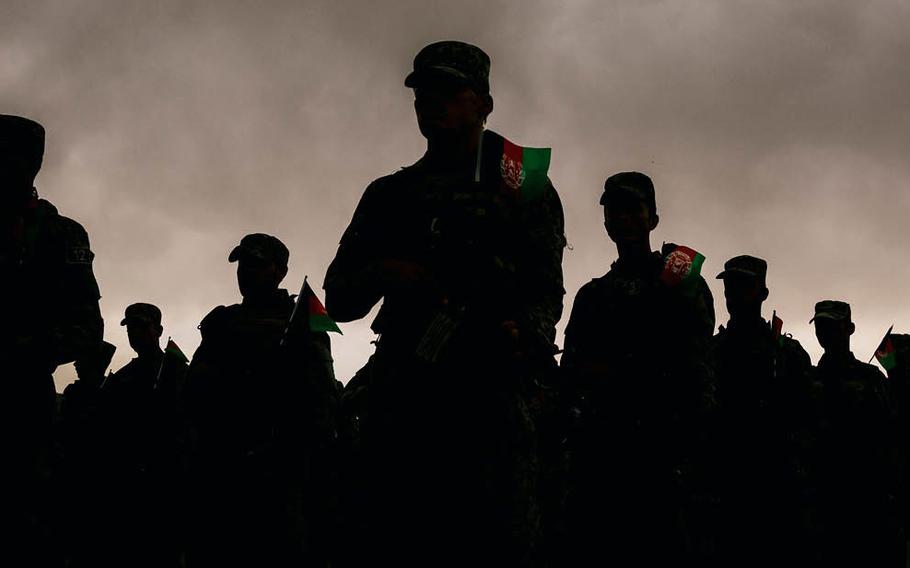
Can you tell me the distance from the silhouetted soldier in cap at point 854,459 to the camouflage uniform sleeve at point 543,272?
7312 millimetres

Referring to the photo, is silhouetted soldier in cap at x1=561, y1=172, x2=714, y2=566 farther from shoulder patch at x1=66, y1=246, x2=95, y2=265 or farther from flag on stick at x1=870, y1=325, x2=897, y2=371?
flag on stick at x1=870, y1=325, x2=897, y2=371

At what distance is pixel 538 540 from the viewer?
402cm

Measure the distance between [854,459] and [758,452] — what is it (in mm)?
2736

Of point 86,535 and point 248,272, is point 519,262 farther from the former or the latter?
point 86,535

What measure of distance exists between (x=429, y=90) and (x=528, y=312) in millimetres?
966

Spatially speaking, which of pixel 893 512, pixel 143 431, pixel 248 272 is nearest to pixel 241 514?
pixel 248 272

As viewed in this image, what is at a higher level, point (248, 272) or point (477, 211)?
point (248, 272)

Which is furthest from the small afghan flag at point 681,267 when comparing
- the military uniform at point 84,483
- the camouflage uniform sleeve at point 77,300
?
the military uniform at point 84,483

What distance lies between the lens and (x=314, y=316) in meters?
8.22

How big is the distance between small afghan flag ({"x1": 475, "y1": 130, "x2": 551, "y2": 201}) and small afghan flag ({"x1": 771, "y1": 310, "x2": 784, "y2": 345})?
5441mm

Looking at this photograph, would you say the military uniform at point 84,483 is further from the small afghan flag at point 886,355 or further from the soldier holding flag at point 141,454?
the small afghan flag at point 886,355

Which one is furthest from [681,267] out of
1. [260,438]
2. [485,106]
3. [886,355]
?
[886,355]

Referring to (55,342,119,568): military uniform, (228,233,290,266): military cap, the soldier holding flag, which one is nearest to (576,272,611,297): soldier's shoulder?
(228,233,290,266): military cap

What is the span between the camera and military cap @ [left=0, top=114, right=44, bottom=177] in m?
4.79
